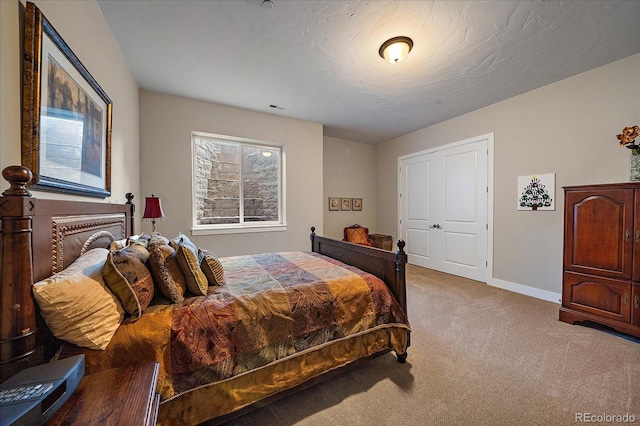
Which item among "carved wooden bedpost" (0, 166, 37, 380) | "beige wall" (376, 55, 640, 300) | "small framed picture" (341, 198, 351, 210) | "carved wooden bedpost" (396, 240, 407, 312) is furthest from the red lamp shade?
"beige wall" (376, 55, 640, 300)

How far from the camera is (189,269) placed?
1547mm

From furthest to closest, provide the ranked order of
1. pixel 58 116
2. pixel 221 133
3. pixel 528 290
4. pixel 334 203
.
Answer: pixel 334 203, pixel 221 133, pixel 528 290, pixel 58 116

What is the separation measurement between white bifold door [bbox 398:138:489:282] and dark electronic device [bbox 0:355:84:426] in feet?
15.2

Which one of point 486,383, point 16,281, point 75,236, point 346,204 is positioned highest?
point 346,204

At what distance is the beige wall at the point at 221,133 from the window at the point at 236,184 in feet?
0.50

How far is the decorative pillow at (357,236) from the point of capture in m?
5.21

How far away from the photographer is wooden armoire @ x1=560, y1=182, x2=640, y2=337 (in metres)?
2.19

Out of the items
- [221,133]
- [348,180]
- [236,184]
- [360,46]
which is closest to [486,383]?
[360,46]

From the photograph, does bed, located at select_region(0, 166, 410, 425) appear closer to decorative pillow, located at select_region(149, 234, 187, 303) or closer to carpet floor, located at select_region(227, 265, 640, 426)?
decorative pillow, located at select_region(149, 234, 187, 303)

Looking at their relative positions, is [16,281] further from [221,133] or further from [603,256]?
[603,256]

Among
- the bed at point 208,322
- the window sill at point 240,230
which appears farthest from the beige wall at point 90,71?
the window sill at point 240,230

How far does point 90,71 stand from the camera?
1805mm

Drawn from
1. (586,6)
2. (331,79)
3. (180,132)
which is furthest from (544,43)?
(180,132)

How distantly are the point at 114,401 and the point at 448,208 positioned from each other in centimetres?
478
